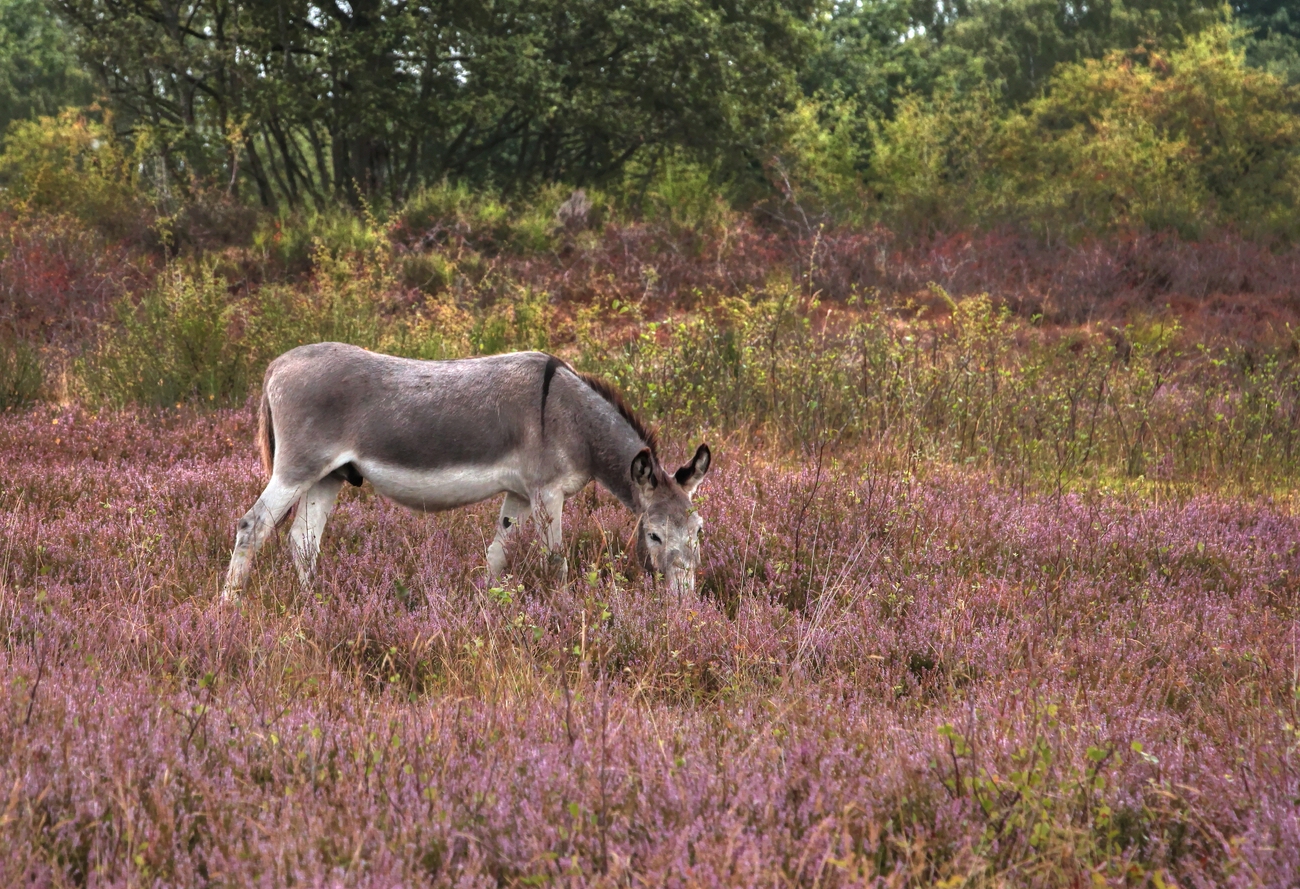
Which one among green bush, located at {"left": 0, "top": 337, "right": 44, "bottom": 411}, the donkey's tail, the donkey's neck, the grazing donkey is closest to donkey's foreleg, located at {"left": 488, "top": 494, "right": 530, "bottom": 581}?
the grazing donkey

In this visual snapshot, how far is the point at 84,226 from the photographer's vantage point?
61.6 ft

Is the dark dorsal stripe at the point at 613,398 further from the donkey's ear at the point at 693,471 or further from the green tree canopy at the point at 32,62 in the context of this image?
the green tree canopy at the point at 32,62

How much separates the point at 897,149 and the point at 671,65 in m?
6.66

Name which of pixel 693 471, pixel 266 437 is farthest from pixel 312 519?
pixel 693 471

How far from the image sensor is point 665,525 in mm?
5703

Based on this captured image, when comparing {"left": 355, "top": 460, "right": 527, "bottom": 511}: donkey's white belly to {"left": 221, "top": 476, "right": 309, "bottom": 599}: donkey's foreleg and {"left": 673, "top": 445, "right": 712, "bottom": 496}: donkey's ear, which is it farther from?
{"left": 673, "top": 445, "right": 712, "bottom": 496}: donkey's ear

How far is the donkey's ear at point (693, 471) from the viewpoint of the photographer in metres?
5.89

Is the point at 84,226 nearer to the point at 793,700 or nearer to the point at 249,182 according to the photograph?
the point at 249,182

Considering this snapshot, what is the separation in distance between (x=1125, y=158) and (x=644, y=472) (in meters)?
21.9

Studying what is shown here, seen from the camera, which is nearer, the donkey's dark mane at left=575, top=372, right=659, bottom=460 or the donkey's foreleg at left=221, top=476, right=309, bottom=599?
the donkey's foreleg at left=221, top=476, right=309, bottom=599

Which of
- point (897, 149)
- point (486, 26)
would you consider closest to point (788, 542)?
point (486, 26)

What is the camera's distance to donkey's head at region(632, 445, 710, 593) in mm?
5617

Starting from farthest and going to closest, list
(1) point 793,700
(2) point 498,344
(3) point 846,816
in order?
1. (2) point 498,344
2. (1) point 793,700
3. (3) point 846,816

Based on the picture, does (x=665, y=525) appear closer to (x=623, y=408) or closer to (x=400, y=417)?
(x=623, y=408)
